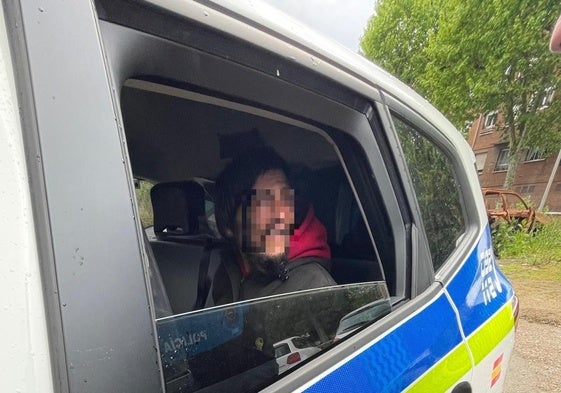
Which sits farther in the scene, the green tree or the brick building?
the brick building

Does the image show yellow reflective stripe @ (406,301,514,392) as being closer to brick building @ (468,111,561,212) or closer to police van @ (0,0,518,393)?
police van @ (0,0,518,393)

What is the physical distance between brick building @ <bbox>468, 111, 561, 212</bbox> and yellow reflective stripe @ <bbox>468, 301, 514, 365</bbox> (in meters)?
17.0

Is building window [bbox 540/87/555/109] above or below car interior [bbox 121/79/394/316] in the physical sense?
above

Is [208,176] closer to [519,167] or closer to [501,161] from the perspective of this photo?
[519,167]

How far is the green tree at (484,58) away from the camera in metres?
12.4

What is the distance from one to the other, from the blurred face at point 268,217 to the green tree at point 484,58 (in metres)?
14.6

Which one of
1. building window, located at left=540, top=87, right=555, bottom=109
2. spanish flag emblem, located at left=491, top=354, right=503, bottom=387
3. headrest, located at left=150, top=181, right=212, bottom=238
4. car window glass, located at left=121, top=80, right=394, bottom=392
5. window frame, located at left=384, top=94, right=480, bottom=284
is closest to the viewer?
car window glass, located at left=121, top=80, right=394, bottom=392

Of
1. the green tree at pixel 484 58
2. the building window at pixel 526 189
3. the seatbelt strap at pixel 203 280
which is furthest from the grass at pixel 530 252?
the building window at pixel 526 189

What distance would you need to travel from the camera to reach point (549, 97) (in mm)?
14445

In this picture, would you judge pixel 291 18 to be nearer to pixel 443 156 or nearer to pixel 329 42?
pixel 329 42

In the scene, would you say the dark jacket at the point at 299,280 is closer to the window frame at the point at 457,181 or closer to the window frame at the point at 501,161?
the window frame at the point at 457,181

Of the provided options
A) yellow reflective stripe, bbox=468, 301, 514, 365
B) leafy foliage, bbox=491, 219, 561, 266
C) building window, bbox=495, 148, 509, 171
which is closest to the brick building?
building window, bbox=495, 148, 509, 171

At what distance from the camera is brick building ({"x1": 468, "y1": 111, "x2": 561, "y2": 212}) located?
2072cm

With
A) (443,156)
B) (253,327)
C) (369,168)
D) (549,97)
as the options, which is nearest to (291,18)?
(369,168)
